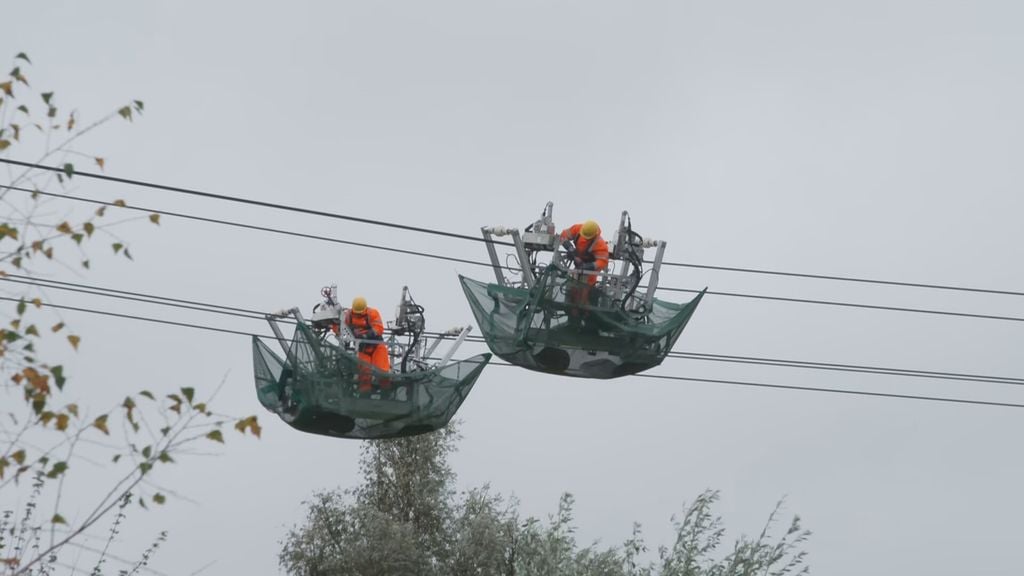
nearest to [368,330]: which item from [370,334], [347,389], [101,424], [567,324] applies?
[370,334]

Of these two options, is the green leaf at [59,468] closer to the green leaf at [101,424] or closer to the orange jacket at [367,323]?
the green leaf at [101,424]

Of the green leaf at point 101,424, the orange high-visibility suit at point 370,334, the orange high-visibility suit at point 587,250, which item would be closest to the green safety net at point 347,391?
the orange high-visibility suit at point 370,334

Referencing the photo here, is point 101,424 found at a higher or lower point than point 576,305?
lower

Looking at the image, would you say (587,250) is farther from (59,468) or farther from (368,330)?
(59,468)

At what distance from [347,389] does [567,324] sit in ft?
8.87

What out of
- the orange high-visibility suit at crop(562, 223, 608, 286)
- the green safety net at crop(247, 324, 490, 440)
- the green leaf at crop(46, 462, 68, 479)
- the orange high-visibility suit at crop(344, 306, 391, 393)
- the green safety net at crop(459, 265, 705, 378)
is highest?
the orange high-visibility suit at crop(562, 223, 608, 286)

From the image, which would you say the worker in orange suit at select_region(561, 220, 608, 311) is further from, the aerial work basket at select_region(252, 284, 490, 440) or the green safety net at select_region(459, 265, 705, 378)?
the aerial work basket at select_region(252, 284, 490, 440)

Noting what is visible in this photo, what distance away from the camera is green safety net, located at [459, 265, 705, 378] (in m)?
22.4

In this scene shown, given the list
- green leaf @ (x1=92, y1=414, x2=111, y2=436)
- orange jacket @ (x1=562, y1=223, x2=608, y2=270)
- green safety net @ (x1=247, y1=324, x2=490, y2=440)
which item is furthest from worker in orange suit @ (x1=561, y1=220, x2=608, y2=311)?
green leaf @ (x1=92, y1=414, x2=111, y2=436)

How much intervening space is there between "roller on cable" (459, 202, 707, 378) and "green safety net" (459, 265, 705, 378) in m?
0.01

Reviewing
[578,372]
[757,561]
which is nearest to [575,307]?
[578,372]

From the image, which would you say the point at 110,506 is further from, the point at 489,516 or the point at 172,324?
the point at 489,516

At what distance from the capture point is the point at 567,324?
74.1 feet

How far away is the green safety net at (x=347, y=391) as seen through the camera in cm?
2244
